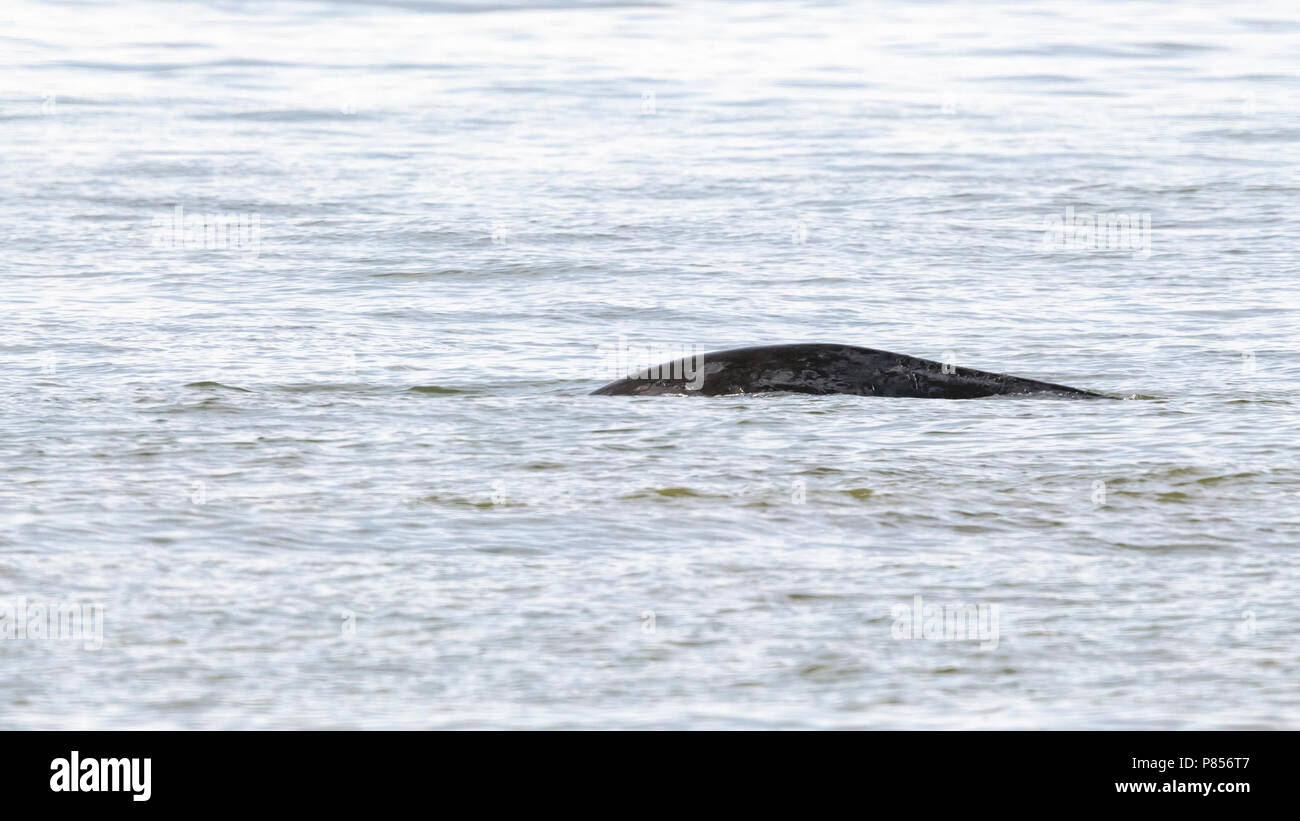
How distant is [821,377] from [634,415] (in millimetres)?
933

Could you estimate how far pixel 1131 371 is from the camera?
10617 millimetres

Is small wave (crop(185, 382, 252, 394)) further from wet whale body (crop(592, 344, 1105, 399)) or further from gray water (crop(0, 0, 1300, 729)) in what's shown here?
wet whale body (crop(592, 344, 1105, 399))

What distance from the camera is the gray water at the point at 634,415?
5758mm

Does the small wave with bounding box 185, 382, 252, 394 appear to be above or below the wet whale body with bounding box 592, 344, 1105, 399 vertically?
below

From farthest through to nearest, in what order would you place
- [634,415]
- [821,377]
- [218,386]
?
[218,386] < [821,377] < [634,415]

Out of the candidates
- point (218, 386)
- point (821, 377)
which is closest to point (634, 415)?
point (821, 377)

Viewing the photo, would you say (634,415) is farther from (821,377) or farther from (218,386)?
(218,386)

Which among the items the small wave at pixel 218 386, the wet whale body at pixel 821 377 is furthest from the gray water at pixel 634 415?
the wet whale body at pixel 821 377

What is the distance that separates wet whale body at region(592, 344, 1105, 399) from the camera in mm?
9625

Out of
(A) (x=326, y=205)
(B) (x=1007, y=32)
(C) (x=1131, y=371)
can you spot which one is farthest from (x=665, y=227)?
(B) (x=1007, y=32)

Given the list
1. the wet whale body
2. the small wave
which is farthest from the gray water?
the wet whale body

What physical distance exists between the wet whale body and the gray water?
0.15 meters

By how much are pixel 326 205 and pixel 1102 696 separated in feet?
40.0

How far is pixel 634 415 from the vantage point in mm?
9219
